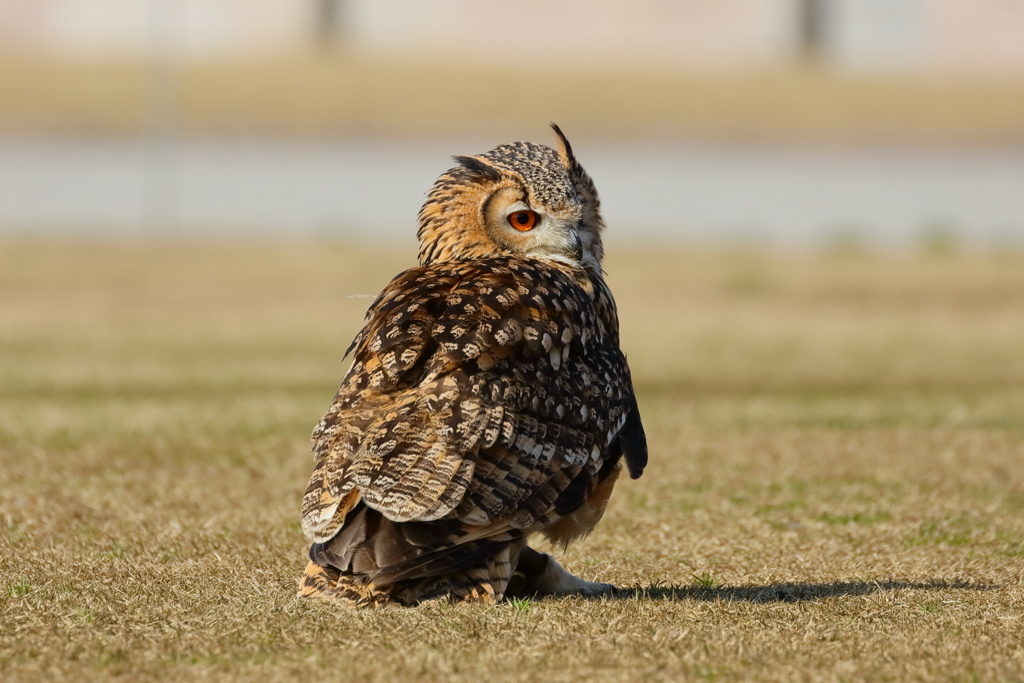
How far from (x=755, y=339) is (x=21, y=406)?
30.3 feet

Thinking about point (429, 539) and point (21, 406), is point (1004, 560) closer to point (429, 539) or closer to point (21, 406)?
point (429, 539)

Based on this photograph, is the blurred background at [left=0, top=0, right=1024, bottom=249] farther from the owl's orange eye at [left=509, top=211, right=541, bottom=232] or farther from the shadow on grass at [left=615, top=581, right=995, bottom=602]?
the shadow on grass at [left=615, top=581, right=995, bottom=602]

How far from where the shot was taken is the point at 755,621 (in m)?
6.30

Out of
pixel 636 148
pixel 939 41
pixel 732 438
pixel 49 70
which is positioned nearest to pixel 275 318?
pixel 732 438

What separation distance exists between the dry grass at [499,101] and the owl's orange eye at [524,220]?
40967mm

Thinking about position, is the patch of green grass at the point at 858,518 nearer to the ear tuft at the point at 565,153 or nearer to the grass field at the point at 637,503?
the grass field at the point at 637,503

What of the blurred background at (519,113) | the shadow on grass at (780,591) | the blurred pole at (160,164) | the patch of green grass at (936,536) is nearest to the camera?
the shadow on grass at (780,591)

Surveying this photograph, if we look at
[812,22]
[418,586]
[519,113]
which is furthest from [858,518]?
[812,22]


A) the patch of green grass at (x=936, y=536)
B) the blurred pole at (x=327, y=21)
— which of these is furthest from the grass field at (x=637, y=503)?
the blurred pole at (x=327, y=21)

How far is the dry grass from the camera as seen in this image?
50.7 metres

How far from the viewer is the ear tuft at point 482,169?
730cm

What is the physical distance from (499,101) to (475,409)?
48.6 meters

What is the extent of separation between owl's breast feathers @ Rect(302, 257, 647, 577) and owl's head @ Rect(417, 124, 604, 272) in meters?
0.35

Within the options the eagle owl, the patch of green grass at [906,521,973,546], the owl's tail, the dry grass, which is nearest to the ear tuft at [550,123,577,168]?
the eagle owl
